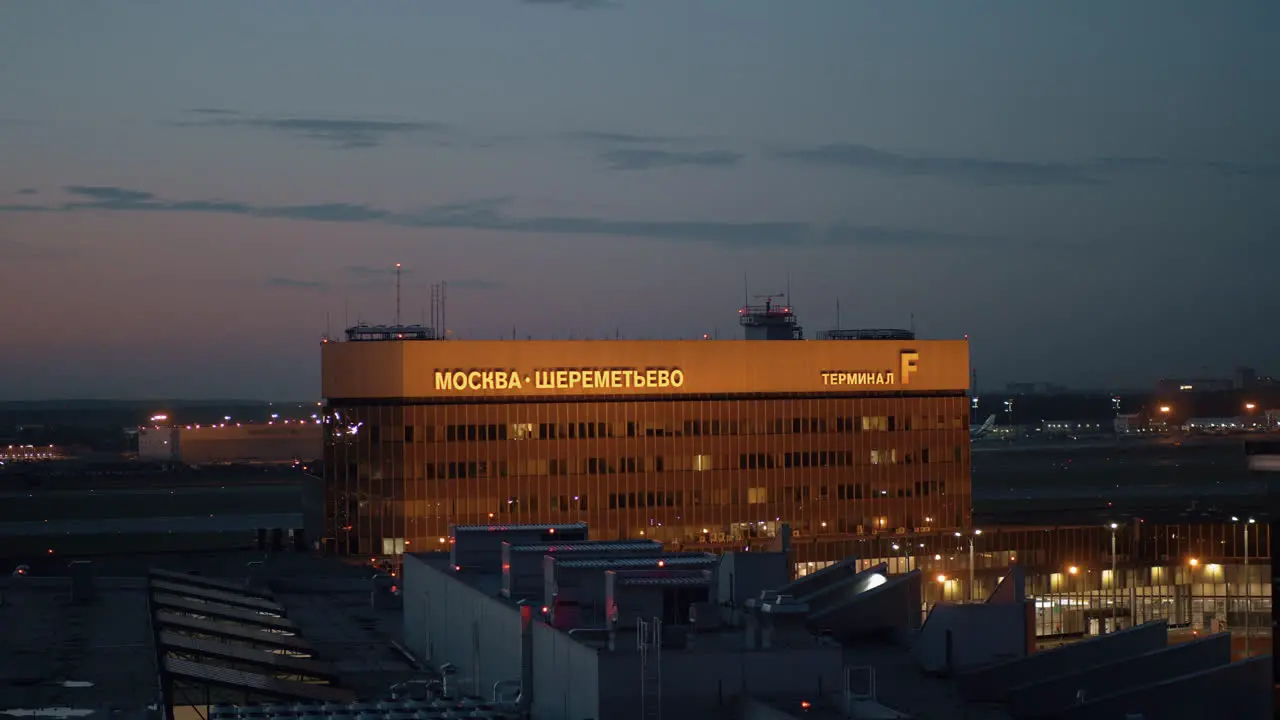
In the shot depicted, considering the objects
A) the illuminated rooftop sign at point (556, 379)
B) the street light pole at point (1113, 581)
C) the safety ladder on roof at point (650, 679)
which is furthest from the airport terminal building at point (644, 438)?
the safety ladder on roof at point (650, 679)

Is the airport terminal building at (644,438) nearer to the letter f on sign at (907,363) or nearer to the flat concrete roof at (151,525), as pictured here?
the letter f on sign at (907,363)

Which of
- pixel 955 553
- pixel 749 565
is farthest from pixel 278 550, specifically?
pixel 749 565

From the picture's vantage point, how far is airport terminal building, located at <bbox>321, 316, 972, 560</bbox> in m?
123

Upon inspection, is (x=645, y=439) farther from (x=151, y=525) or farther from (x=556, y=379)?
(x=151, y=525)

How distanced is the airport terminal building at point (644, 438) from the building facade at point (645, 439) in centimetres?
14

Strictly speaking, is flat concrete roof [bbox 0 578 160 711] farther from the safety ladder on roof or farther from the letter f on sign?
the letter f on sign

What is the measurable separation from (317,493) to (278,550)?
8.66 m

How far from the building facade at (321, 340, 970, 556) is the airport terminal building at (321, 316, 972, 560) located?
141 mm

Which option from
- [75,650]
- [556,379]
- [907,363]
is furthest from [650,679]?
[907,363]

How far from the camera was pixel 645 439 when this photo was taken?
12812cm

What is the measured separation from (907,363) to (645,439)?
2403 cm

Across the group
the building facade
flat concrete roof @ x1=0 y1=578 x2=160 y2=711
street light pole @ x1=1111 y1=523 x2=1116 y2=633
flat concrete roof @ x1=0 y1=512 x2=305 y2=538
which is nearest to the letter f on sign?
the building facade

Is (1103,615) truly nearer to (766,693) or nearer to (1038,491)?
(766,693)

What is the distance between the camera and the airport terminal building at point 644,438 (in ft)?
403
